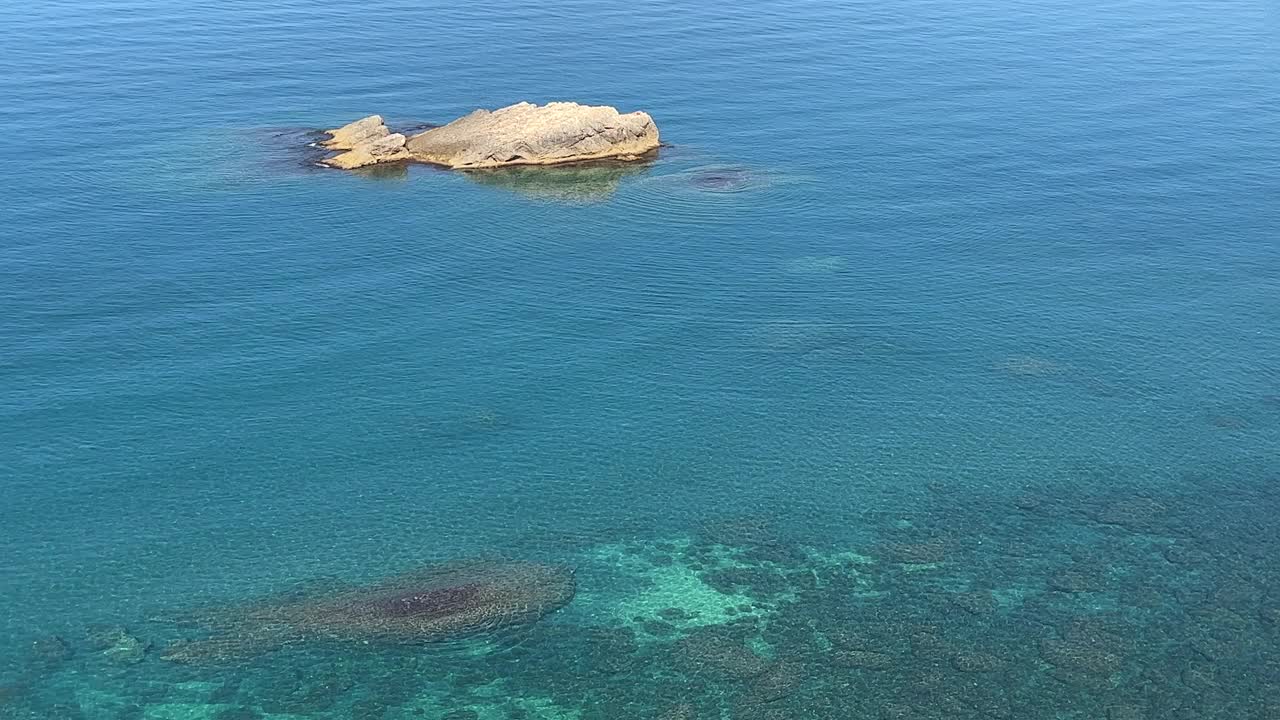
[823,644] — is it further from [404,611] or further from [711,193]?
[711,193]

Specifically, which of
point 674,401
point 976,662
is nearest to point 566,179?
point 674,401

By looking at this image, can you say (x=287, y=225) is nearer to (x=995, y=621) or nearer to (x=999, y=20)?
(x=995, y=621)

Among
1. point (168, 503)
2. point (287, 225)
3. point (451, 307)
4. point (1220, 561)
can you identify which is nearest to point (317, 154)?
point (287, 225)

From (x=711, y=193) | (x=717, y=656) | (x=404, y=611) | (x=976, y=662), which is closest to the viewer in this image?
(x=976, y=662)

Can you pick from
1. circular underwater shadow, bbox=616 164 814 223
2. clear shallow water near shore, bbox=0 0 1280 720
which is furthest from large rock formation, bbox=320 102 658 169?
circular underwater shadow, bbox=616 164 814 223

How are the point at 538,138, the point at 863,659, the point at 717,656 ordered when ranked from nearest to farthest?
the point at 863,659 → the point at 717,656 → the point at 538,138

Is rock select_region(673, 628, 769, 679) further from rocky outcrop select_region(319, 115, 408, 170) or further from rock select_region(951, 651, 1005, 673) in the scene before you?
rocky outcrop select_region(319, 115, 408, 170)
